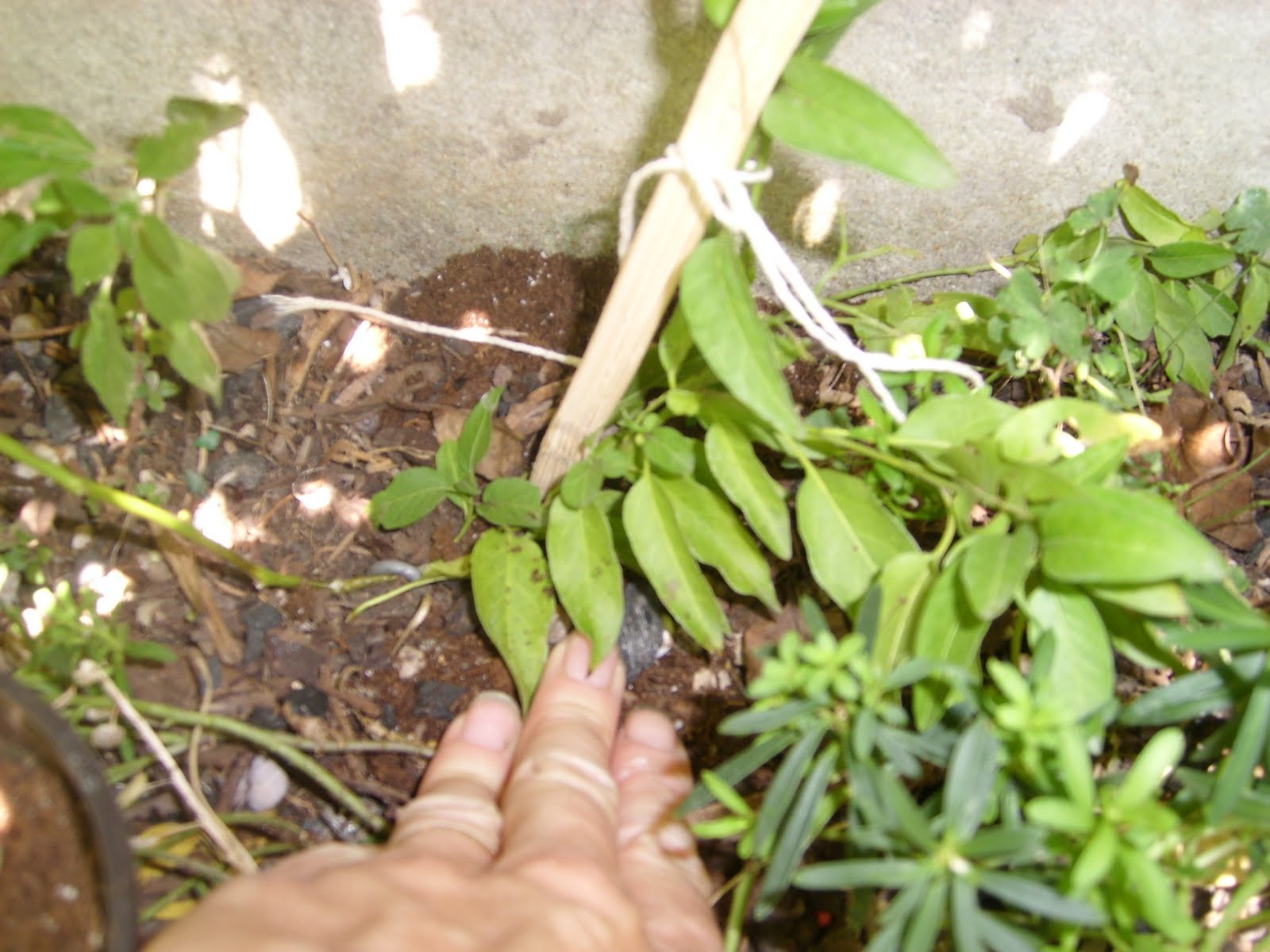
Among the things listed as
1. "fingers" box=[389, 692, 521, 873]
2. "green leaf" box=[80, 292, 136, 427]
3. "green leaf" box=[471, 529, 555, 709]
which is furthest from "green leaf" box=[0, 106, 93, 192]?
"fingers" box=[389, 692, 521, 873]

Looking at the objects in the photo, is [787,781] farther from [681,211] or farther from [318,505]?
[318,505]

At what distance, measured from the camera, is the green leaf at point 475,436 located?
45.6 inches

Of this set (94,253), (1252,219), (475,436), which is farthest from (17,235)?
(1252,219)

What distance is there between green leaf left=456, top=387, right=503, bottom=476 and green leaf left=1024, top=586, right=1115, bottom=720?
0.66m

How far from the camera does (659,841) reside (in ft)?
3.78

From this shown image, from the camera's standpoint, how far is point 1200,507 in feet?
4.44

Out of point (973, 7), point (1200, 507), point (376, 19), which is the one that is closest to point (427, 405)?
point (376, 19)

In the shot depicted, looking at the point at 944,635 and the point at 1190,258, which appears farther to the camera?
the point at 1190,258

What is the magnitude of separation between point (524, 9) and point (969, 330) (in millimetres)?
725

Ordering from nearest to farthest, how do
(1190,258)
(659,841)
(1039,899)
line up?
(1039,899), (659,841), (1190,258)

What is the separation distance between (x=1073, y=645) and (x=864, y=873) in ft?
1.04

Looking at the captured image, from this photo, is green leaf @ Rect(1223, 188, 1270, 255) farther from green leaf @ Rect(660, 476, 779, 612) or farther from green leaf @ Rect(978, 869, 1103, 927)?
green leaf @ Rect(978, 869, 1103, 927)

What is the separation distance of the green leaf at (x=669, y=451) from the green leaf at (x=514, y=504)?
0.18 meters

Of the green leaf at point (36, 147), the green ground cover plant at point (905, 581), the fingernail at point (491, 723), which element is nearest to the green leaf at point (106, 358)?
the green ground cover plant at point (905, 581)
